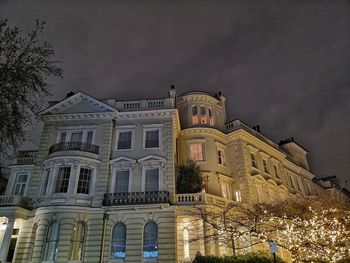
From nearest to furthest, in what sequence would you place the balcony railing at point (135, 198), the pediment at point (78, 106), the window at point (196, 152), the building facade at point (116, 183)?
the building facade at point (116, 183) → the balcony railing at point (135, 198) → the pediment at point (78, 106) → the window at point (196, 152)

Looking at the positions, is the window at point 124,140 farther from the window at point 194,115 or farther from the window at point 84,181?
the window at point 194,115

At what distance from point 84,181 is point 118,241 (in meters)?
5.67

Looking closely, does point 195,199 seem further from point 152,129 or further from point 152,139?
point 152,129

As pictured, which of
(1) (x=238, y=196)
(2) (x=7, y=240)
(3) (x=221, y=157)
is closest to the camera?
(2) (x=7, y=240)

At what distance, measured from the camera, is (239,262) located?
15.6 metres

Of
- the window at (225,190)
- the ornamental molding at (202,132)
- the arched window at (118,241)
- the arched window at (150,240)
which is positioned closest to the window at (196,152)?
the ornamental molding at (202,132)

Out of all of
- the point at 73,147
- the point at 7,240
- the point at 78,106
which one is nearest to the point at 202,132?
the point at 78,106

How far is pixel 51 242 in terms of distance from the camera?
776 inches

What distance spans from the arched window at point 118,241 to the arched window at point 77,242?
2.31 meters

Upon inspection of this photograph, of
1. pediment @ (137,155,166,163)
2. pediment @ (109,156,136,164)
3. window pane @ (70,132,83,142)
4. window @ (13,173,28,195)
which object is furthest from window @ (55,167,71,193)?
pediment @ (137,155,166,163)

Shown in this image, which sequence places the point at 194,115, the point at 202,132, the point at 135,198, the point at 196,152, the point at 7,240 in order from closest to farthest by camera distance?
1. the point at 7,240
2. the point at 135,198
3. the point at 196,152
4. the point at 202,132
5. the point at 194,115

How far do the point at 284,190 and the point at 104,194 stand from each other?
22218 millimetres

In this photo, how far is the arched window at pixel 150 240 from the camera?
64.7 ft

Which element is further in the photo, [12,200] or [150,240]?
[12,200]
